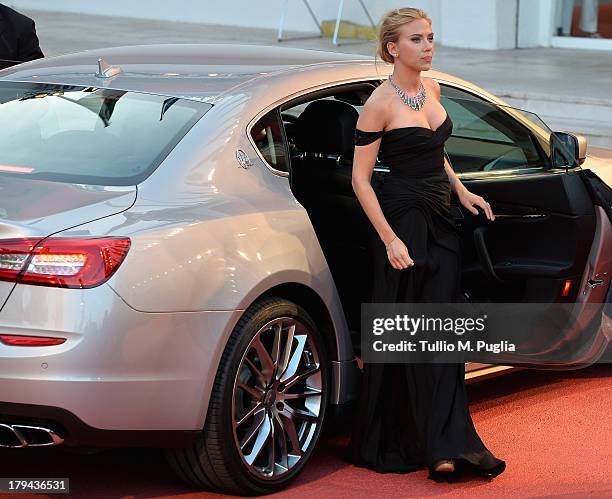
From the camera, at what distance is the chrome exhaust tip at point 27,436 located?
4.22m

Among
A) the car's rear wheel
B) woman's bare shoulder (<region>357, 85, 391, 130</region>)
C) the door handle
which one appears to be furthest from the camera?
the door handle

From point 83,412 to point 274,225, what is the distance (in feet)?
3.39

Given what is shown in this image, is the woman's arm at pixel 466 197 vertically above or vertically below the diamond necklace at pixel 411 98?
below

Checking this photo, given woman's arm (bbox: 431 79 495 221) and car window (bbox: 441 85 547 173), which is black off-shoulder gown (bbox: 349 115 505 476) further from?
car window (bbox: 441 85 547 173)

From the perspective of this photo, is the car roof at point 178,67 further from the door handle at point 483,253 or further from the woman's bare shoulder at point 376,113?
the door handle at point 483,253

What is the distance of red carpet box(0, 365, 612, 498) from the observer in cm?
486

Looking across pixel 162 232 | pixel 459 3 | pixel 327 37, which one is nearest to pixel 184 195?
pixel 162 232

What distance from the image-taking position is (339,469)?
513 centimetres

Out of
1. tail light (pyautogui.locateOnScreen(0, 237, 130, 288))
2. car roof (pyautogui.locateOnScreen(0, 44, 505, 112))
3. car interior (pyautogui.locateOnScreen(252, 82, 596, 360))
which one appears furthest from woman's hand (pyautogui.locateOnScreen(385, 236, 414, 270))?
tail light (pyautogui.locateOnScreen(0, 237, 130, 288))

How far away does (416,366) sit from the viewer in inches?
201

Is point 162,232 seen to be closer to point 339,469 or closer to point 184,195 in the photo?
point 184,195

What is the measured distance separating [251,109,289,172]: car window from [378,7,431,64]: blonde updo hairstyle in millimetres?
497

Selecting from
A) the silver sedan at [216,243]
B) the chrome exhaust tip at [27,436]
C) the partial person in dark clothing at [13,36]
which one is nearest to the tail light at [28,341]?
the silver sedan at [216,243]

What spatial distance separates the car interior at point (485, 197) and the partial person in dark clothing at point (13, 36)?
2236 millimetres
